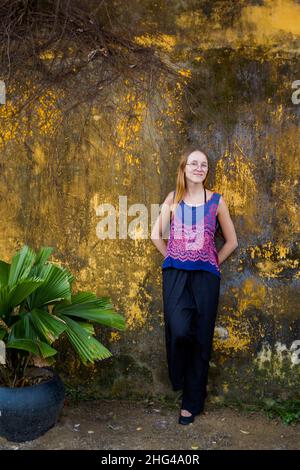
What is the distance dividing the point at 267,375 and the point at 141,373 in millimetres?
1044

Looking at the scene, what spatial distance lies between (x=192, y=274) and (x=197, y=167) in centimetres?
82

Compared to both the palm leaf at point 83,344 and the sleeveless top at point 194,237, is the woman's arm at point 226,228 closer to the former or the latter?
the sleeveless top at point 194,237

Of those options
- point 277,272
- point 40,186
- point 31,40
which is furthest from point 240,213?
point 31,40

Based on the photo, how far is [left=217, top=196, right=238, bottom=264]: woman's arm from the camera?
4.63 meters

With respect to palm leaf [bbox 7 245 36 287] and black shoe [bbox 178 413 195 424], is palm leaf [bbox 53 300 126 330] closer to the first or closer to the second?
palm leaf [bbox 7 245 36 287]

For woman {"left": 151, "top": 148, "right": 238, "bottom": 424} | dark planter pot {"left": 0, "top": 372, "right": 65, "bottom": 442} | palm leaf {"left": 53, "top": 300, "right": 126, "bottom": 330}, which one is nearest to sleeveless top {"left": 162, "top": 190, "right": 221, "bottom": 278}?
woman {"left": 151, "top": 148, "right": 238, "bottom": 424}

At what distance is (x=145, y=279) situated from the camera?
4.93m

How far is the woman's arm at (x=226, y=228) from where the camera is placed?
4633 mm

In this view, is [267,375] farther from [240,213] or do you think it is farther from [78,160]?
[78,160]

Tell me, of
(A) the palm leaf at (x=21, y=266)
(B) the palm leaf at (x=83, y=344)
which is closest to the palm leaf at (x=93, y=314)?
(B) the palm leaf at (x=83, y=344)

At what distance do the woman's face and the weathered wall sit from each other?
10.5 inches

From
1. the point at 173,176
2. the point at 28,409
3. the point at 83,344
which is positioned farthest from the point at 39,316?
the point at 173,176

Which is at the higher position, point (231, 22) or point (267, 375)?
point (231, 22)

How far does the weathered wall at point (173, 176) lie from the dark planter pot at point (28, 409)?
2.49 ft
